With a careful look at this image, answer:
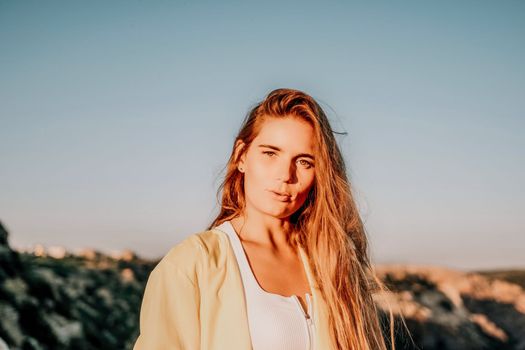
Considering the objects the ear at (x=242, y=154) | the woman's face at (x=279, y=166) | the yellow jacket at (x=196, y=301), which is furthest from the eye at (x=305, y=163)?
the yellow jacket at (x=196, y=301)

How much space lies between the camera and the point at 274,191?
9.52 ft

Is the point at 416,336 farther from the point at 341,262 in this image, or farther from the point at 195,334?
the point at 195,334

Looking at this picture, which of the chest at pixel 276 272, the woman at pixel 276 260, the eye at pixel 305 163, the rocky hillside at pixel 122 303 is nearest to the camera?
the woman at pixel 276 260

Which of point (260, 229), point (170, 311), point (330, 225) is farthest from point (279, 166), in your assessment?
point (170, 311)

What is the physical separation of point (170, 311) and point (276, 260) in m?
0.80

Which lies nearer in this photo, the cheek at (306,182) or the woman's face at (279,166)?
the woman's face at (279,166)

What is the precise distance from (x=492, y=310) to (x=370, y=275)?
6.39 metres

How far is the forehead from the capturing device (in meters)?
2.91

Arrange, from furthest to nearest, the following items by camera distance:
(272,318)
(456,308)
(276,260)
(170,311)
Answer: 1. (456,308)
2. (276,260)
3. (272,318)
4. (170,311)

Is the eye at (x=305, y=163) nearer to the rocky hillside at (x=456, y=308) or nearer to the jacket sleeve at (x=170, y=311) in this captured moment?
the jacket sleeve at (x=170, y=311)

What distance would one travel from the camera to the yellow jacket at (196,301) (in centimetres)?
231

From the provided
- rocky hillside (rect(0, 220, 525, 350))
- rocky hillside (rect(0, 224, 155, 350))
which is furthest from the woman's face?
rocky hillside (rect(0, 224, 155, 350))

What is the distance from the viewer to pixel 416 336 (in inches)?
296

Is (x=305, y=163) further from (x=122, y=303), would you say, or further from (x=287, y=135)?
(x=122, y=303)
